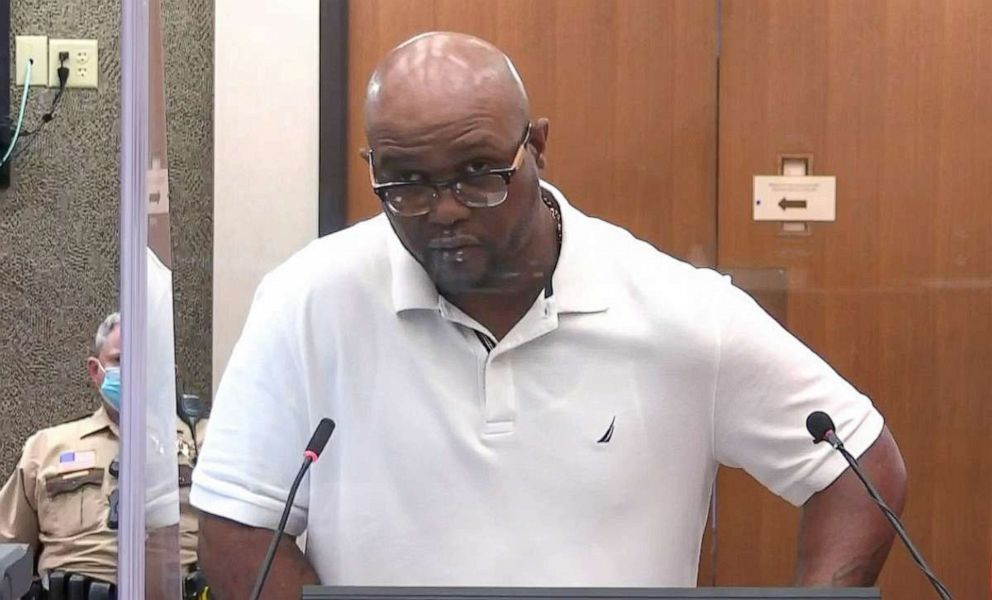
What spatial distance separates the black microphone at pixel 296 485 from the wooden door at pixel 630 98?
1.46 feet

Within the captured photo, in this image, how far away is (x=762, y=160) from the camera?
1.50 m

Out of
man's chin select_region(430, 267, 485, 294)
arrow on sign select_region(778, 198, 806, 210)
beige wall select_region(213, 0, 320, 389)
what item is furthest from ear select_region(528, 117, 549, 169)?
arrow on sign select_region(778, 198, 806, 210)

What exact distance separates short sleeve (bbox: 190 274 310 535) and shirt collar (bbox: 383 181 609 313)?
104 mm

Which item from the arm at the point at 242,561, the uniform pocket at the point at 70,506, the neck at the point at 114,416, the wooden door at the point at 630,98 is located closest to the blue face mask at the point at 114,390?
the neck at the point at 114,416

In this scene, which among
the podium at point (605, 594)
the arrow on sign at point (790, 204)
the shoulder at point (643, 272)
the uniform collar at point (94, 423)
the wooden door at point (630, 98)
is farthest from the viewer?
the uniform collar at point (94, 423)

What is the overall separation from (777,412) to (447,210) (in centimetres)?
35

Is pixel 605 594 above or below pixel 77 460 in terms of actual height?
above

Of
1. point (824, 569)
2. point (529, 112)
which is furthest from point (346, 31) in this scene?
point (824, 569)

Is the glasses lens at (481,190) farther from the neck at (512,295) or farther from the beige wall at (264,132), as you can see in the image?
the beige wall at (264,132)

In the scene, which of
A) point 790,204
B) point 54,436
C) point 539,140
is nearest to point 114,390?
point 539,140

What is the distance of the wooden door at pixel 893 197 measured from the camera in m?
1.49

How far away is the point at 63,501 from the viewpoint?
266 cm

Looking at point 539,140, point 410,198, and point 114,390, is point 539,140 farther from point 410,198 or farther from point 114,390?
point 114,390

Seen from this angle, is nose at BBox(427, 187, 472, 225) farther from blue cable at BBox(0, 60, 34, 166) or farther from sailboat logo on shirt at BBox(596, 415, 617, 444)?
blue cable at BBox(0, 60, 34, 166)
